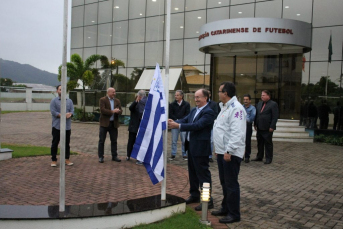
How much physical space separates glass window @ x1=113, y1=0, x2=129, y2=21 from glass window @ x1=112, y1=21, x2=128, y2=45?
41 cm

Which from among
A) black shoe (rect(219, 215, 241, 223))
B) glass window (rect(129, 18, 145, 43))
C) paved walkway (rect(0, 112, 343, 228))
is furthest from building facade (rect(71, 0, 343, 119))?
black shoe (rect(219, 215, 241, 223))

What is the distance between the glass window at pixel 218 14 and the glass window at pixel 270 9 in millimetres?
1958

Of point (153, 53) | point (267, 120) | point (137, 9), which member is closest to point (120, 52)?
point (153, 53)

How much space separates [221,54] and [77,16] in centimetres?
1416

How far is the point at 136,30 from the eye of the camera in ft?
85.9

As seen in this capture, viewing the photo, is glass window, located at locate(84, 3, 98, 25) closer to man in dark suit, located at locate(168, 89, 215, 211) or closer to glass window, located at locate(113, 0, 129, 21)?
glass window, located at locate(113, 0, 129, 21)

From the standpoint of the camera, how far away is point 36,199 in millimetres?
5805

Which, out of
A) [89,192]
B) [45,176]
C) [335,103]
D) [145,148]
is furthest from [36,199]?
[335,103]

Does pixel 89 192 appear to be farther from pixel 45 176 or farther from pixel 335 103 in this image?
pixel 335 103

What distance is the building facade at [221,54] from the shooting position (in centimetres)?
1816

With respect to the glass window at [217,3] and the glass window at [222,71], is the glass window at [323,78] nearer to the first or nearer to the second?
the glass window at [222,71]

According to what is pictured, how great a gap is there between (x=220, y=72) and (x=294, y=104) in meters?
5.19

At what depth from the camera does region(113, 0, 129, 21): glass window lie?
87.7ft

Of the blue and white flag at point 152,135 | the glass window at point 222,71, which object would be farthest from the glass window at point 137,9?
the blue and white flag at point 152,135
